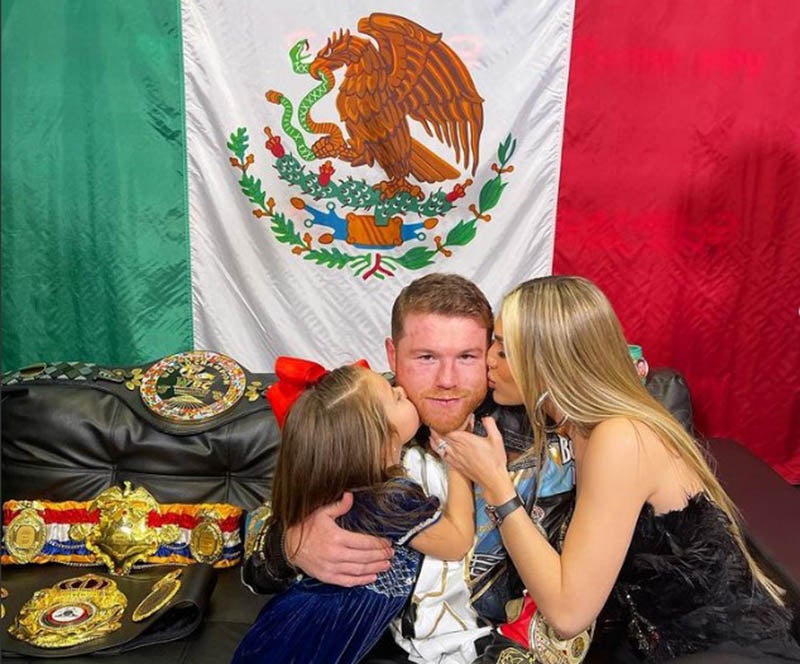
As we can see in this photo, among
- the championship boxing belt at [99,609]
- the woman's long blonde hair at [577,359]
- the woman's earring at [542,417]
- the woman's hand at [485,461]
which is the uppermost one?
the woman's long blonde hair at [577,359]

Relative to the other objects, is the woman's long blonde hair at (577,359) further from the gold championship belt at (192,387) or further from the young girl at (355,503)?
the gold championship belt at (192,387)

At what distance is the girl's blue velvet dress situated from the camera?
164 cm

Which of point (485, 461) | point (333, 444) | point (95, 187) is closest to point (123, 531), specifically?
point (333, 444)

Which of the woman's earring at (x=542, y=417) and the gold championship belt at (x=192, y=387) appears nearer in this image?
the woman's earring at (x=542, y=417)

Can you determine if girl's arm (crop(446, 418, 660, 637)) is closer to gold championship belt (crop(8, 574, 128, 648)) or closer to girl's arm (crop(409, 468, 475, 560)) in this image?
girl's arm (crop(409, 468, 475, 560))

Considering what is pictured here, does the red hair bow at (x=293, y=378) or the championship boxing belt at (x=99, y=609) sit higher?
the red hair bow at (x=293, y=378)

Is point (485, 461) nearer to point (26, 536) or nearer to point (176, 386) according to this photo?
point (176, 386)

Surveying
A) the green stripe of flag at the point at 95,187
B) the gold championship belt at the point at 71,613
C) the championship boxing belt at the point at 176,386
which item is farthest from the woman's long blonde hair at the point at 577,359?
the green stripe of flag at the point at 95,187

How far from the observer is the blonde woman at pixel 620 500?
1.48 metres

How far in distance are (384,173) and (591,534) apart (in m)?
1.65

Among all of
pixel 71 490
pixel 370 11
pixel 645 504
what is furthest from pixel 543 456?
pixel 370 11

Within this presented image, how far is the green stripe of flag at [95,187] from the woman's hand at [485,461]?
1589mm

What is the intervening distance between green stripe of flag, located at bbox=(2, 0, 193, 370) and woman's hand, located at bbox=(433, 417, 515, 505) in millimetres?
1589

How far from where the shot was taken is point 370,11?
2680mm
